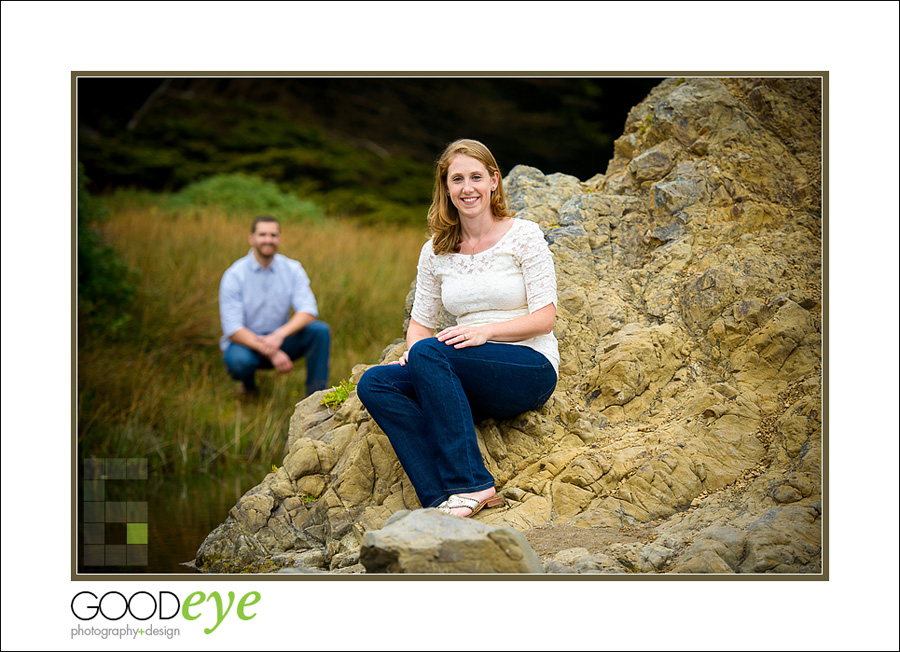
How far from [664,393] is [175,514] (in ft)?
9.75

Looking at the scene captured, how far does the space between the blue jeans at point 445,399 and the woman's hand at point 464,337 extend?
0.09 ft

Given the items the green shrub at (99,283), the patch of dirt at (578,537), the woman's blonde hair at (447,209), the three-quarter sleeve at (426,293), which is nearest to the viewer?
the patch of dirt at (578,537)

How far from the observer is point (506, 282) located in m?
3.66

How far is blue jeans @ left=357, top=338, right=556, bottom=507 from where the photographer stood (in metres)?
3.49

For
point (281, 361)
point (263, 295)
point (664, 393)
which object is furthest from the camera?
point (263, 295)

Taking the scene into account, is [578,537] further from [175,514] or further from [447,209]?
[175,514]

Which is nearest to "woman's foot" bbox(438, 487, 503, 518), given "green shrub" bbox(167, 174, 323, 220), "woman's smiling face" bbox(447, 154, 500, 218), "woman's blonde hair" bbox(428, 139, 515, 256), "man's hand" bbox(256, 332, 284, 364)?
"woman's blonde hair" bbox(428, 139, 515, 256)

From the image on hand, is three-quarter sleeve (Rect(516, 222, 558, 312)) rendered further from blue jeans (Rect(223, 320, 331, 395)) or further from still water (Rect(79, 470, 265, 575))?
blue jeans (Rect(223, 320, 331, 395))

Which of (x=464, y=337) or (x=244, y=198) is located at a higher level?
(x=244, y=198)

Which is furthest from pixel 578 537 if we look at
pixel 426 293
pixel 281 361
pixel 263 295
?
pixel 263 295

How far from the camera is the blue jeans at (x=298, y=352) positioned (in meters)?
6.89

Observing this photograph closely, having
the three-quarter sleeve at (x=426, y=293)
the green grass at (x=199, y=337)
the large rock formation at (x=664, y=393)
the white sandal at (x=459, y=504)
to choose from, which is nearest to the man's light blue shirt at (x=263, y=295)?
the green grass at (x=199, y=337)

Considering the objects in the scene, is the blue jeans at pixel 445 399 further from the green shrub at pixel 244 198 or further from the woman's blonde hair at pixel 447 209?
the green shrub at pixel 244 198

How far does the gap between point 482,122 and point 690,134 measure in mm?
7103
